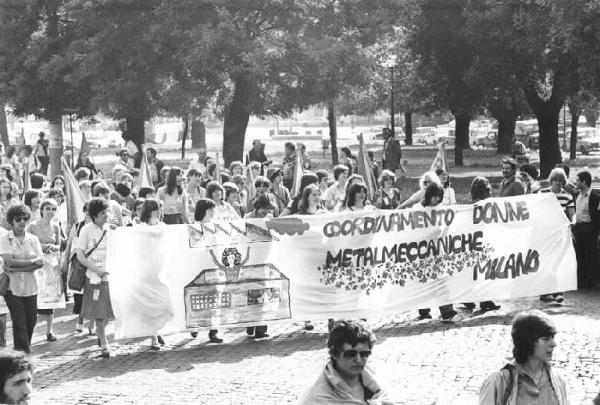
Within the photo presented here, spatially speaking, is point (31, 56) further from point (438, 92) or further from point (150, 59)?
point (438, 92)

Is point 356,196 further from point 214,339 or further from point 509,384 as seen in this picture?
point 509,384

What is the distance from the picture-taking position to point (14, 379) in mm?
5141

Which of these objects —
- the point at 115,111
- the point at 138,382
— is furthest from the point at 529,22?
the point at 138,382

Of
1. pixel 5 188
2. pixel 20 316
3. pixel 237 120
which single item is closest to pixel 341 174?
pixel 5 188

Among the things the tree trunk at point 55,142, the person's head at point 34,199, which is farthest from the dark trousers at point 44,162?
the person's head at point 34,199

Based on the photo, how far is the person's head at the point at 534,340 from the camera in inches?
223

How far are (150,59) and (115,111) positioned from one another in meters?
4.77

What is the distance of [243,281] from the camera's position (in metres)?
11.4

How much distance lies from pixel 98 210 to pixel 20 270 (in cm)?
112

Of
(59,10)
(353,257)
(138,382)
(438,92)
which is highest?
(59,10)

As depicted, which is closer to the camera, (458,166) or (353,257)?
(353,257)

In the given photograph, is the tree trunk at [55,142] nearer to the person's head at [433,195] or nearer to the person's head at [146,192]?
the person's head at [146,192]

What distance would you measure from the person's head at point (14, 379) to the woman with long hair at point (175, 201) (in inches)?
371

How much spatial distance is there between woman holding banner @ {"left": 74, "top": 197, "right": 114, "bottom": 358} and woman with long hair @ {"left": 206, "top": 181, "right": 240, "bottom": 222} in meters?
2.19
